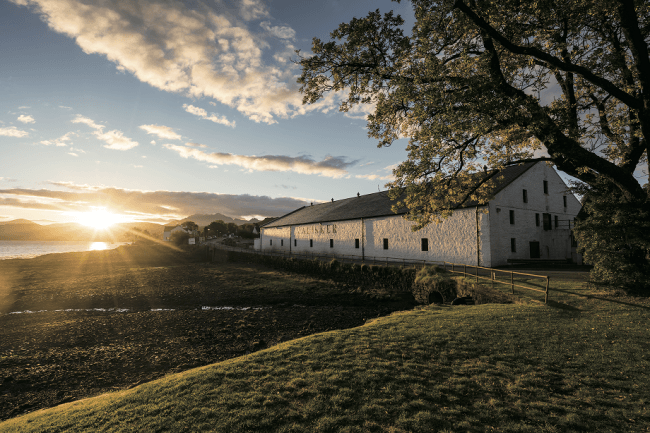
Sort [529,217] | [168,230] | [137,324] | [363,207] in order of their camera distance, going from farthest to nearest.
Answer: [168,230]
[363,207]
[529,217]
[137,324]

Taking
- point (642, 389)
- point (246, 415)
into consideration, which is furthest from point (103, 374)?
point (642, 389)

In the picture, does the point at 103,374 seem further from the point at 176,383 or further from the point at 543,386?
the point at 543,386

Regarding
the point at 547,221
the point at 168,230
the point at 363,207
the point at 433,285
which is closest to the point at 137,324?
the point at 433,285

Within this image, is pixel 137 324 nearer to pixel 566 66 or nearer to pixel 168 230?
pixel 566 66

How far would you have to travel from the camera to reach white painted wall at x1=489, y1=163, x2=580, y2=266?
78.2 feet

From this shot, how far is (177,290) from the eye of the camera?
85.5ft

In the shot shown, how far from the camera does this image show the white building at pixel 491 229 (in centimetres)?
2377

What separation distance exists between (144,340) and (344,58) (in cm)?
1538

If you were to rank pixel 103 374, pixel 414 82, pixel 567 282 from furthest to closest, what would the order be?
1. pixel 567 282
2. pixel 414 82
3. pixel 103 374

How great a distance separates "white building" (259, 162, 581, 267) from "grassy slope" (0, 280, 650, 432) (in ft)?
51.5

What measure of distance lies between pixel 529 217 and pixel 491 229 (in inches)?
268

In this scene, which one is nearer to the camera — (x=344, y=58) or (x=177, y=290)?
(x=344, y=58)

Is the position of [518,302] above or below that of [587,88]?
below

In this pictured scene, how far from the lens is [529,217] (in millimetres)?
26703
